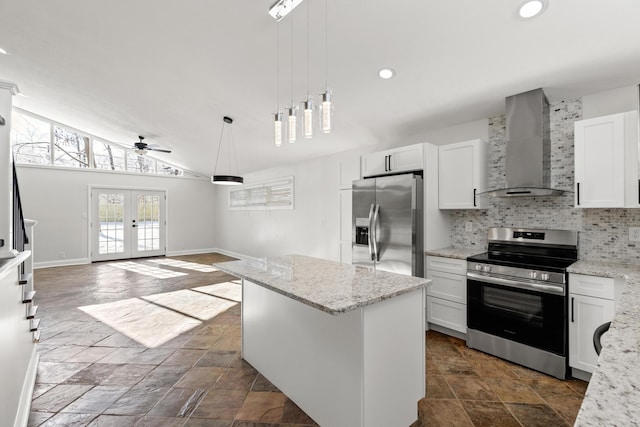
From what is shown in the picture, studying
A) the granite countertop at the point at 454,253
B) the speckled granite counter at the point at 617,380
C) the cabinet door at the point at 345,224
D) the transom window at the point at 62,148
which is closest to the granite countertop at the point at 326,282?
the speckled granite counter at the point at 617,380

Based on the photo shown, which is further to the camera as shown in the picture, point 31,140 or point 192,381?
point 31,140

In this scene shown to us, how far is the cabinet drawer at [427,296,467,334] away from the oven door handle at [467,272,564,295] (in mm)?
382

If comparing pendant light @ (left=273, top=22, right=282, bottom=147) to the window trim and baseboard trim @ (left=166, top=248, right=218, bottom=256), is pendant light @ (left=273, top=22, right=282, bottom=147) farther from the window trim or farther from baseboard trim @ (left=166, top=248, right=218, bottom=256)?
baseboard trim @ (left=166, top=248, right=218, bottom=256)

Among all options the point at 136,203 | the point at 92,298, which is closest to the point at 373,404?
the point at 92,298

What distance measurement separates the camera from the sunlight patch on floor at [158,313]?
3.16 metres

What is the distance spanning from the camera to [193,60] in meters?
3.21

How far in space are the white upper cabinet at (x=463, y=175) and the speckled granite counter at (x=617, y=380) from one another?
2111 millimetres

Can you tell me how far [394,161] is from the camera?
3.51 m

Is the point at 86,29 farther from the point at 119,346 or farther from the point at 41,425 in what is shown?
the point at 41,425

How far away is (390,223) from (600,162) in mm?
1852

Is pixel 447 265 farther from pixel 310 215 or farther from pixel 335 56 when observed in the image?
pixel 310 215

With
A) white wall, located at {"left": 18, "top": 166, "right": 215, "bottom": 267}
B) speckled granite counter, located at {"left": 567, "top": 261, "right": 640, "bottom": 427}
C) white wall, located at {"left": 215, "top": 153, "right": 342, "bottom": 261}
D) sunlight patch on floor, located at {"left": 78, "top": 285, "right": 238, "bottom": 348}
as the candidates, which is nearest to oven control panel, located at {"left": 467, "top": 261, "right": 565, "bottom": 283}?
speckled granite counter, located at {"left": 567, "top": 261, "right": 640, "bottom": 427}

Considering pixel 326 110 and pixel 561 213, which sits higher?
pixel 326 110

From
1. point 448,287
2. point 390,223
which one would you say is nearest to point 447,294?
point 448,287
